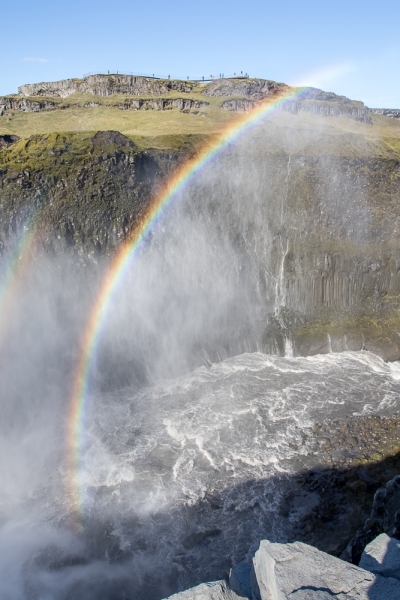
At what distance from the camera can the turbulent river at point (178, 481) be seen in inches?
725

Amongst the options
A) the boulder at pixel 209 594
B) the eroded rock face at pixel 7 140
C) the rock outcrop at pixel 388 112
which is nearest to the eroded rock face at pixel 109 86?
the eroded rock face at pixel 7 140

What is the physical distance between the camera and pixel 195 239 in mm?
41750

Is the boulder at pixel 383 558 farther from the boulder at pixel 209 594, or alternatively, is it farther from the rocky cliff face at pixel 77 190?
the rocky cliff face at pixel 77 190

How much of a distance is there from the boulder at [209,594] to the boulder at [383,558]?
2896mm

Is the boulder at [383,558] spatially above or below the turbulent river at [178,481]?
above

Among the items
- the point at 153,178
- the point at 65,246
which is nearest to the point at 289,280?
the point at 153,178

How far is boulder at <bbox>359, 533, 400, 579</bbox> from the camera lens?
28.4 ft

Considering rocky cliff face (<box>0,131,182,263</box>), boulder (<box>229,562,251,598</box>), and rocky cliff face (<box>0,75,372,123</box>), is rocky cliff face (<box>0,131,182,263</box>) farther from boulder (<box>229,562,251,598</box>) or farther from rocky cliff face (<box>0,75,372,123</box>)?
boulder (<box>229,562,251,598</box>)

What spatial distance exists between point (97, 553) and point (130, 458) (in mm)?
6406

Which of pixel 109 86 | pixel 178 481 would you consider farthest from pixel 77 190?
pixel 109 86

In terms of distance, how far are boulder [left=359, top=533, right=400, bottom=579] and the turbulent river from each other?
10703mm

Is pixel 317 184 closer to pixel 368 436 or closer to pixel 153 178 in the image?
pixel 153 178

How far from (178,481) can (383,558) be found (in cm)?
1568

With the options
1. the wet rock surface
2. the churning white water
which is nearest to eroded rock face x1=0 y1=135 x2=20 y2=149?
the churning white water
